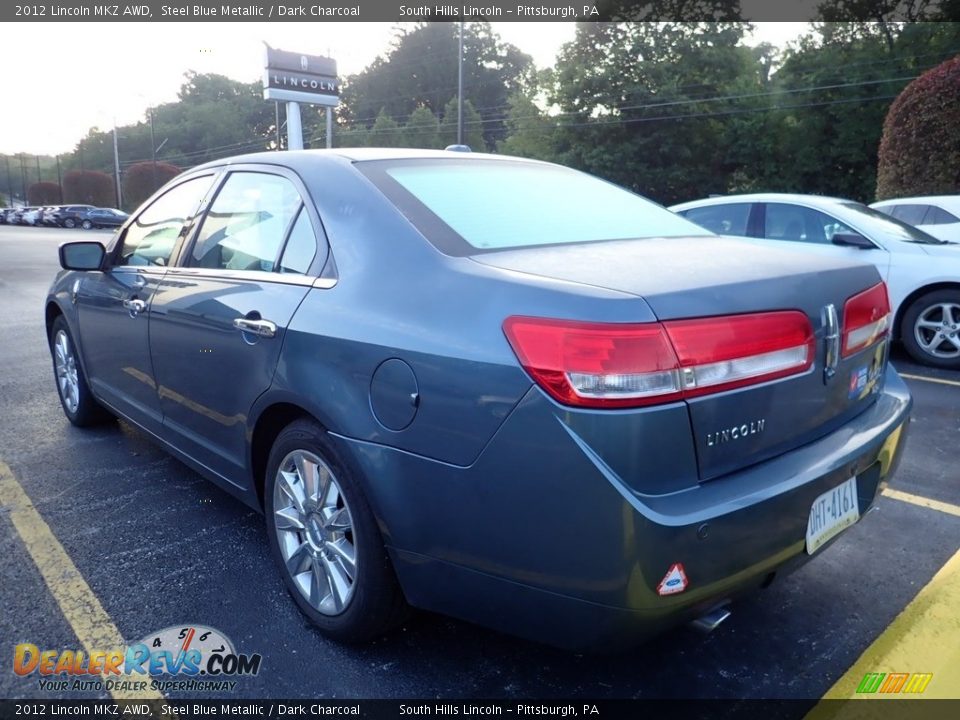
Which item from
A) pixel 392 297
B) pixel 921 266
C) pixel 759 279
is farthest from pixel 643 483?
pixel 921 266

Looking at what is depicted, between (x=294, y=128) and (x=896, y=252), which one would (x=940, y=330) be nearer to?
(x=896, y=252)

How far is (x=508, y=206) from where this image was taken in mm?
2592

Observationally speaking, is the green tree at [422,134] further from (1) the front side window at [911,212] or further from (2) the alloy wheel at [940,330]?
(2) the alloy wheel at [940,330]

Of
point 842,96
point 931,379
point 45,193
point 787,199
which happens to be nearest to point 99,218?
point 45,193

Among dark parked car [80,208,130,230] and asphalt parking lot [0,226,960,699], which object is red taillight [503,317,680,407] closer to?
asphalt parking lot [0,226,960,699]

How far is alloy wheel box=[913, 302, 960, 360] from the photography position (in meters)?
6.37

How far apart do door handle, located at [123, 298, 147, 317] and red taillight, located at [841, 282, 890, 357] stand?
2.79 m

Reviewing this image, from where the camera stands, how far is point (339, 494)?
2.28 m

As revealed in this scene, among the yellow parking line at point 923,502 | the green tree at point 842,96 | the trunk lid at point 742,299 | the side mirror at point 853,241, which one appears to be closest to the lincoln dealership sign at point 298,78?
the green tree at point 842,96

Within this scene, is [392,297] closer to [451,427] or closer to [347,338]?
[347,338]

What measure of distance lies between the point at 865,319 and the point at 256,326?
1.97m

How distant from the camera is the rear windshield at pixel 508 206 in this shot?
2289 mm

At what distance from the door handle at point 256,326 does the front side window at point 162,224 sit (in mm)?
902

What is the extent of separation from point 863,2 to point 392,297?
3267 centimetres
